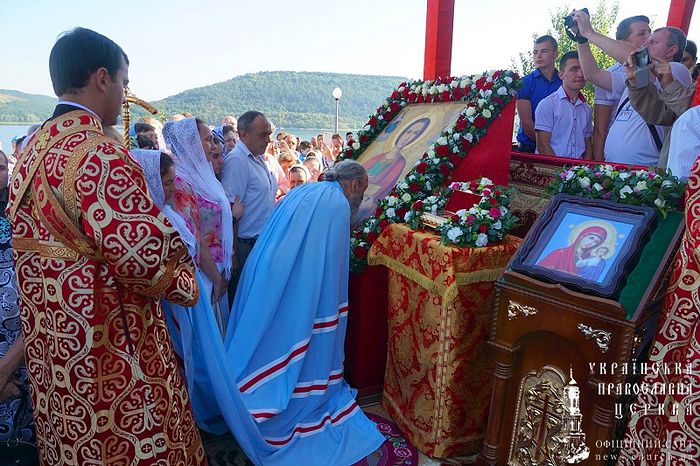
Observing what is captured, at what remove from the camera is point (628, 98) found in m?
3.75

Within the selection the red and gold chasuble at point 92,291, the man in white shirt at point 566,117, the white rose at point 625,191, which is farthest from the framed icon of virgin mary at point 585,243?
the man in white shirt at point 566,117

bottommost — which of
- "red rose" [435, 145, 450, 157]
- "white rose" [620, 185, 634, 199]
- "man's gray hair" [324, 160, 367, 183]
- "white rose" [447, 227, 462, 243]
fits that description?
"white rose" [447, 227, 462, 243]

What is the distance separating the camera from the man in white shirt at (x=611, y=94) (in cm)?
447

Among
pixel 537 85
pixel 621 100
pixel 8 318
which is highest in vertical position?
pixel 537 85

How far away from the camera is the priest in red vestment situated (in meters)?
1.73

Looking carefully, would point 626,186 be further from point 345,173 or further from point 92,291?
point 92,291

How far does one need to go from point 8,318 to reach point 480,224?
252cm

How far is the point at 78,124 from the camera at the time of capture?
5.87 ft

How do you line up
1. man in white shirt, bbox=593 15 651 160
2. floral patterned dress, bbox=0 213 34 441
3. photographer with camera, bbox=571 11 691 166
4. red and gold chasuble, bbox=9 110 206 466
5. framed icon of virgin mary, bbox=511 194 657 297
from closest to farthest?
red and gold chasuble, bbox=9 110 206 466
floral patterned dress, bbox=0 213 34 441
framed icon of virgin mary, bbox=511 194 657 297
photographer with camera, bbox=571 11 691 166
man in white shirt, bbox=593 15 651 160

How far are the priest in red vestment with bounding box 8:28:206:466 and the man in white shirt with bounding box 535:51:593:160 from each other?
12.5ft

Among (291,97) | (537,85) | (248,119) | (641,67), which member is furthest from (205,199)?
(291,97)

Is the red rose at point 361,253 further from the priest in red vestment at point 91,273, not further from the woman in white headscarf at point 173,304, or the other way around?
the priest in red vestment at point 91,273

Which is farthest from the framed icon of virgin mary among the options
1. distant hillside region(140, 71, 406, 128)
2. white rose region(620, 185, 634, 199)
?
distant hillside region(140, 71, 406, 128)

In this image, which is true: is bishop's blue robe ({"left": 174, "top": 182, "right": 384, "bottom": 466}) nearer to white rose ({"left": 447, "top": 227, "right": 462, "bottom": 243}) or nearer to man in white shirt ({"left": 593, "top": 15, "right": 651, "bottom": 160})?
white rose ({"left": 447, "top": 227, "right": 462, "bottom": 243})
